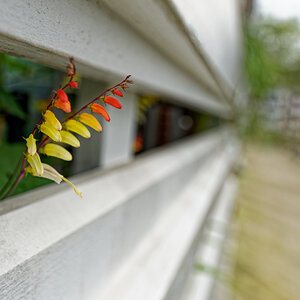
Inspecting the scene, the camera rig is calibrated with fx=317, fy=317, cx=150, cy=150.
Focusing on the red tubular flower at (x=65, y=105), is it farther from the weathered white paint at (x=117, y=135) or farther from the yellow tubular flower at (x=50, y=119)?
the weathered white paint at (x=117, y=135)

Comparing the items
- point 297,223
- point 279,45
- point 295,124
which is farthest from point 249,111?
point 295,124

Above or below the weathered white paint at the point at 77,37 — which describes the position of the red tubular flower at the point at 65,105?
below

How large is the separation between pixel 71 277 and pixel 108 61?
0.50 meters

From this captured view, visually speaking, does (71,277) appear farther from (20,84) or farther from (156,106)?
(156,106)

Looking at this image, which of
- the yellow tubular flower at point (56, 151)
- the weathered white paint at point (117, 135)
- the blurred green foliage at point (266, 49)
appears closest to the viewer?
the yellow tubular flower at point (56, 151)

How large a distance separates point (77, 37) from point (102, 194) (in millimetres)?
462

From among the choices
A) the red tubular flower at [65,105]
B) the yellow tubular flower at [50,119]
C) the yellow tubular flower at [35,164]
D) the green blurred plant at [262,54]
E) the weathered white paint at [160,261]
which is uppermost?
the green blurred plant at [262,54]

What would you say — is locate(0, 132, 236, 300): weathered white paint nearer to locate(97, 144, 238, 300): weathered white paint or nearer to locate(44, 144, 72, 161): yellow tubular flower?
locate(97, 144, 238, 300): weathered white paint

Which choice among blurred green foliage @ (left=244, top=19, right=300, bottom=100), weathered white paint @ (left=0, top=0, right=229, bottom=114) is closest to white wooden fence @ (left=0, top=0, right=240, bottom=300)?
weathered white paint @ (left=0, top=0, right=229, bottom=114)

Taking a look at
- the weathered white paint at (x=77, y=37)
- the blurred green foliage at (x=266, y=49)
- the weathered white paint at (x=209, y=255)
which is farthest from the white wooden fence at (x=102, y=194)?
the blurred green foliage at (x=266, y=49)

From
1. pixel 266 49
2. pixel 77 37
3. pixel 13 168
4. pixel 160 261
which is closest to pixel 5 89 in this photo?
pixel 13 168

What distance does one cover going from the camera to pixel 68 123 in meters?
0.50

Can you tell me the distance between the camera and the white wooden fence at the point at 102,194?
49cm

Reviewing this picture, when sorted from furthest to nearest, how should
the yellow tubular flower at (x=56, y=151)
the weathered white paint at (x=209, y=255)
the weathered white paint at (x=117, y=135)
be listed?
the weathered white paint at (x=209, y=255) < the weathered white paint at (x=117, y=135) < the yellow tubular flower at (x=56, y=151)
